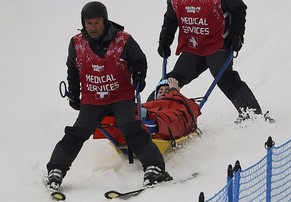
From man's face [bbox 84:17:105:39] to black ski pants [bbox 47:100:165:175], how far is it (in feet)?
2.03

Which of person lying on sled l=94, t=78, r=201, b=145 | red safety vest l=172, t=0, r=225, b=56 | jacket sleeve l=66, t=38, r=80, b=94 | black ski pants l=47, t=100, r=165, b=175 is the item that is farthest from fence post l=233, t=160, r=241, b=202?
red safety vest l=172, t=0, r=225, b=56

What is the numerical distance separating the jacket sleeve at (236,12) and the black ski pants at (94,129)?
138 centimetres

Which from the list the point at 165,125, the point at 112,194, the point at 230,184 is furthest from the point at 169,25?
the point at 230,184

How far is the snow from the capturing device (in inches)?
230

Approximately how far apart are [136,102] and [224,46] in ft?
4.07

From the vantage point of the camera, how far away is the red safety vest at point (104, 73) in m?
6.04

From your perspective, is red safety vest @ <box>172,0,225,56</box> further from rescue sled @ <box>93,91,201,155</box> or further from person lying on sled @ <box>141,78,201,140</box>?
rescue sled @ <box>93,91,201,155</box>

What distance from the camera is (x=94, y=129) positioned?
6.06m

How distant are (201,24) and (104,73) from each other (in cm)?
135

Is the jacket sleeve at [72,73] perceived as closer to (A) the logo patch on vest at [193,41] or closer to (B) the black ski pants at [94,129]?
(B) the black ski pants at [94,129]

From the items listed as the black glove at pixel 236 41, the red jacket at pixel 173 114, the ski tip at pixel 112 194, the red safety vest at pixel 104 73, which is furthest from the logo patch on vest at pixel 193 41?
the ski tip at pixel 112 194

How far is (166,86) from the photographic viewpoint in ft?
23.1

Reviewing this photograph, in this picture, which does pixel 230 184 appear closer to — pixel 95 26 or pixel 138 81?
pixel 138 81

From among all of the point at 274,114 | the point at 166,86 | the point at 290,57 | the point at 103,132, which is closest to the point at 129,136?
the point at 103,132
